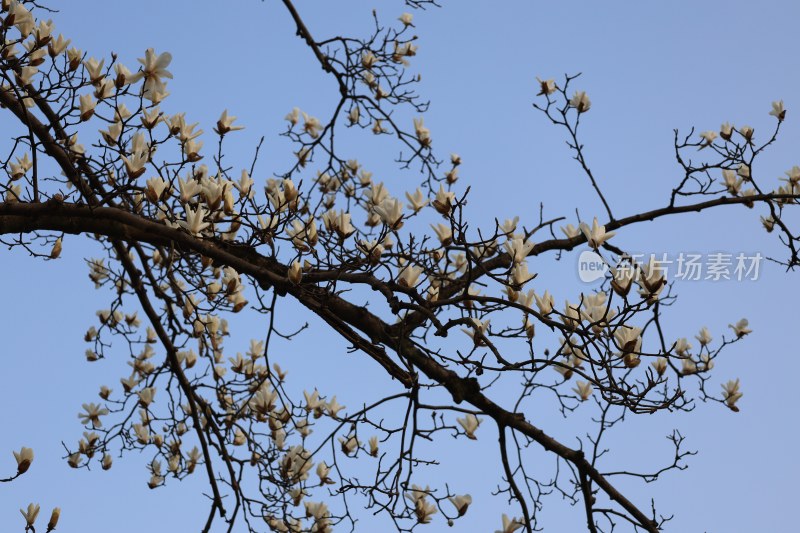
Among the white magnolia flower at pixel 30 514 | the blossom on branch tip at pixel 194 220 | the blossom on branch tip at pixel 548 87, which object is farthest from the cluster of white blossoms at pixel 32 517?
the blossom on branch tip at pixel 548 87

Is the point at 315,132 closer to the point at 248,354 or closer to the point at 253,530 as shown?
the point at 248,354

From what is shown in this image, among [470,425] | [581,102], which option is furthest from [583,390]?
[581,102]

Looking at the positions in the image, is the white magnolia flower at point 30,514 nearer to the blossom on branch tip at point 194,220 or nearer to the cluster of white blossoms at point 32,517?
the cluster of white blossoms at point 32,517

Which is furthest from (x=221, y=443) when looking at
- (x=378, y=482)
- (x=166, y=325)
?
(x=378, y=482)

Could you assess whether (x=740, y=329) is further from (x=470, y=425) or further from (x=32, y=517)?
(x=32, y=517)

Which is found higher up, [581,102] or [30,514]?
[581,102]

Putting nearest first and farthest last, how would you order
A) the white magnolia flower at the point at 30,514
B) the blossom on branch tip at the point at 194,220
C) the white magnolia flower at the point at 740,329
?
1. the blossom on branch tip at the point at 194,220
2. the white magnolia flower at the point at 30,514
3. the white magnolia flower at the point at 740,329

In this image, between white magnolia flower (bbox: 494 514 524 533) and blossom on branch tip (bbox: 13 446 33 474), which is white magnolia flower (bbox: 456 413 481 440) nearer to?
white magnolia flower (bbox: 494 514 524 533)

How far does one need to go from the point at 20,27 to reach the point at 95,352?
6.69ft

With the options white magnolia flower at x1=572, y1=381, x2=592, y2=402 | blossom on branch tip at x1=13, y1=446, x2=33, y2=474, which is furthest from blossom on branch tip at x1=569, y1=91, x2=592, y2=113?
blossom on branch tip at x1=13, y1=446, x2=33, y2=474

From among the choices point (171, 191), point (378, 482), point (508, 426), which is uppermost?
point (171, 191)

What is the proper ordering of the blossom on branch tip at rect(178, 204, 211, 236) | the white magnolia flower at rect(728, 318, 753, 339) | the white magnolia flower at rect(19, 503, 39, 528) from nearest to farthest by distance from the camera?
the blossom on branch tip at rect(178, 204, 211, 236) < the white magnolia flower at rect(19, 503, 39, 528) < the white magnolia flower at rect(728, 318, 753, 339)

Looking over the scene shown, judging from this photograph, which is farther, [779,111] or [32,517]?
[779,111]

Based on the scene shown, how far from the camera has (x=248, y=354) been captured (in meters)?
4.00
